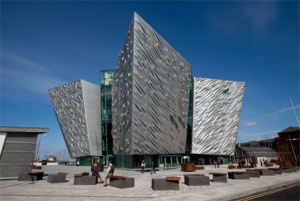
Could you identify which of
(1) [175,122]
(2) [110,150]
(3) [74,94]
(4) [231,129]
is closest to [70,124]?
(3) [74,94]

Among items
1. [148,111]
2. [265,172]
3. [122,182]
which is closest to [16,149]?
[122,182]

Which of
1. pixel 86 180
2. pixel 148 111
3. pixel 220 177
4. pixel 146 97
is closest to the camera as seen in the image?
pixel 86 180

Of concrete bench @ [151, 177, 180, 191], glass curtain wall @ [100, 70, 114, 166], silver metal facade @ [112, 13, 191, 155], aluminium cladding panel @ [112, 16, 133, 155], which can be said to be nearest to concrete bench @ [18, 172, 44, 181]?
concrete bench @ [151, 177, 180, 191]

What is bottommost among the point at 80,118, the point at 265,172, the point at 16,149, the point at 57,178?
the point at 57,178

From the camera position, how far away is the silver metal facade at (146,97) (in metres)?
33.0

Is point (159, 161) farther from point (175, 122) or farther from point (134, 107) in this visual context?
point (134, 107)

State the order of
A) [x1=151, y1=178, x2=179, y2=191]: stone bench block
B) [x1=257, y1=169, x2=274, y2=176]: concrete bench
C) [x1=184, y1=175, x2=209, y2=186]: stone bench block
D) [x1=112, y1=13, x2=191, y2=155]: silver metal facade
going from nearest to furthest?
[x1=151, y1=178, x2=179, y2=191]: stone bench block
[x1=184, y1=175, x2=209, y2=186]: stone bench block
[x1=257, y1=169, x2=274, y2=176]: concrete bench
[x1=112, y1=13, x2=191, y2=155]: silver metal facade

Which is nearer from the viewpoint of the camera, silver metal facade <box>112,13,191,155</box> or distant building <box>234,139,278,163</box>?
silver metal facade <box>112,13,191,155</box>

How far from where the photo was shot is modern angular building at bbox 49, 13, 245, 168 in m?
33.8

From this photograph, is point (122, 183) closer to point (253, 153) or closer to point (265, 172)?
point (265, 172)

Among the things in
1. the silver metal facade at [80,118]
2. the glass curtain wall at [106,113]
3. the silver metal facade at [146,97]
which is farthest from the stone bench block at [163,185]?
the glass curtain wall at [106,113]

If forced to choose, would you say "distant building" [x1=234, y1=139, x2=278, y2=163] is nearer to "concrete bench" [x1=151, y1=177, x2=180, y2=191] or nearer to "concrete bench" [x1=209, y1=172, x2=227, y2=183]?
"concrete bench" [x1=209, y1=172, x2=227, y2=183]

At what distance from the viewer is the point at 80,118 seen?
45156 mm

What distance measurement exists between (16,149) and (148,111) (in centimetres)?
2060
